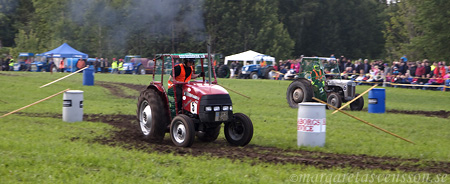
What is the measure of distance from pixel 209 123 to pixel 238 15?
31.8 meters

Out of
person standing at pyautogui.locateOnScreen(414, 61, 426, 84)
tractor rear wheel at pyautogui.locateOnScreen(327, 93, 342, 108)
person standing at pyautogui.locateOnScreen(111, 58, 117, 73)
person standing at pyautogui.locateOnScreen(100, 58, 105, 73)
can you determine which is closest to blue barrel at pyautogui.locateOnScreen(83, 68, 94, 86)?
tractor rear wheel at pyautogui.locateOnScreen(327, 93, 342, 108)

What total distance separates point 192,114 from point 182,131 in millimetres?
504

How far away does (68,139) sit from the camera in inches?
411

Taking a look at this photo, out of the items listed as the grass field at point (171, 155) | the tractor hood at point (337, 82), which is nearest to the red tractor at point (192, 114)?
the grass field at point (171, 155)

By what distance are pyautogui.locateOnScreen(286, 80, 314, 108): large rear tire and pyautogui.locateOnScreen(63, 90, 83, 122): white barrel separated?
8.09 m

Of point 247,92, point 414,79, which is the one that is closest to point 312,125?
point 247,92

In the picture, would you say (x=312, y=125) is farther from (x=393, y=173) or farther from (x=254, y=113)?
(x=254, y=113)

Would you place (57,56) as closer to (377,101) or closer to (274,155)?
(377,101)

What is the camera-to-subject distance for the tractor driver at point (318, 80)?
18.7 m

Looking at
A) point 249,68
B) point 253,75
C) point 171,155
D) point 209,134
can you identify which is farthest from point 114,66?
point 171,155

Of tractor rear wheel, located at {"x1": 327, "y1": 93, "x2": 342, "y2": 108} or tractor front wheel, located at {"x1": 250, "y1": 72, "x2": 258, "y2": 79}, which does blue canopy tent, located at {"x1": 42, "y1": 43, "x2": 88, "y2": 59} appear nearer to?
tractor front wheel, located at {"x1": 250, "y1": 72, "x2": 258, "y2": 79}

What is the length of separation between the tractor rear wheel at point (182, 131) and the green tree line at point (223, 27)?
13.8 m

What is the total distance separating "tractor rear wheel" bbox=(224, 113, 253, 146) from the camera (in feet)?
33.1

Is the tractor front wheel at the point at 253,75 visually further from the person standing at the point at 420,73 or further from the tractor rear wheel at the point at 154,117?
the tractor rear wheel at the point at 154,117
